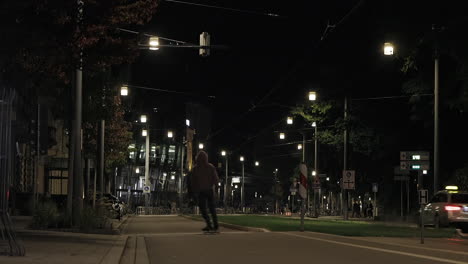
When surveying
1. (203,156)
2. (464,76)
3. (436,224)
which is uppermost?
(464,76)

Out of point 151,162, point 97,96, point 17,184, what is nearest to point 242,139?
point 151,162

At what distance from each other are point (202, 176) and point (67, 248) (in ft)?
15.9

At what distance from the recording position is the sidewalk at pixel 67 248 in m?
11.8

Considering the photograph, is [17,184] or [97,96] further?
[17,184]

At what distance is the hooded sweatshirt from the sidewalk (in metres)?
2.24

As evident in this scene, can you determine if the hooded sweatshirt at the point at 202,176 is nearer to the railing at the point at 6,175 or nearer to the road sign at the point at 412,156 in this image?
the road sign at the point at 412,156

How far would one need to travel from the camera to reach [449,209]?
90.3 ft

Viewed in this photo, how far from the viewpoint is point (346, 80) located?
45.2 metres

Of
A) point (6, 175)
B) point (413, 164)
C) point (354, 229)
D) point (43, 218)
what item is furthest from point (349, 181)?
point (6, 175)

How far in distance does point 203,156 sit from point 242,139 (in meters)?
99.7

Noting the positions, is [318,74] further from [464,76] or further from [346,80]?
[464,76]

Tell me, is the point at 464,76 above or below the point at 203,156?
above

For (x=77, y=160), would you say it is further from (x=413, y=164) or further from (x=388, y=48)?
(x=388, y=48)

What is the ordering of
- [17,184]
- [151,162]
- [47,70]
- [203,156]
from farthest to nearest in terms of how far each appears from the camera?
[151,162] < [17,184] < [203,156] < [47,70]
